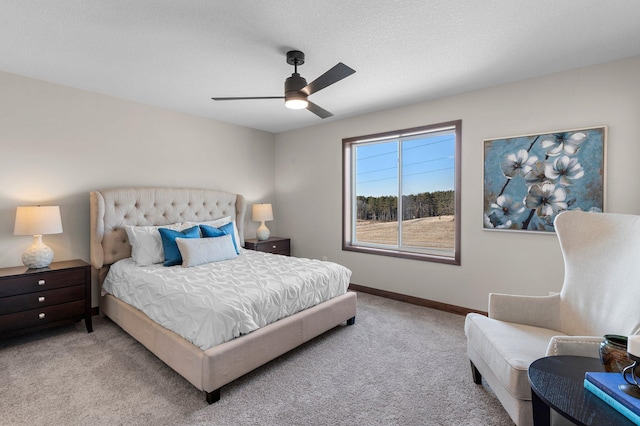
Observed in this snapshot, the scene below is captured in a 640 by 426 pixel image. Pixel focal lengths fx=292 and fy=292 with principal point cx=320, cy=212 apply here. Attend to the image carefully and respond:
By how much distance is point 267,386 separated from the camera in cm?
209

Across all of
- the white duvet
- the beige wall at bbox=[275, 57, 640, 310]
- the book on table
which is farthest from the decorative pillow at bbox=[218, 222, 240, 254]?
the book on table

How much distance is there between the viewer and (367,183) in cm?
449

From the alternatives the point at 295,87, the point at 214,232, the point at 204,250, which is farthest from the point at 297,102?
the point at 214,232

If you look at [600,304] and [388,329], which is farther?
[388,329]

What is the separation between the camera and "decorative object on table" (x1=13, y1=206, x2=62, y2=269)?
267 cm

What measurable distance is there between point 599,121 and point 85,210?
17.5ft

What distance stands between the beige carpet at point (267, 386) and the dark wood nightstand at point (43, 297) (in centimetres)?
21

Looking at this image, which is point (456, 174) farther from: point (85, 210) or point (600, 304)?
point (85, 210)

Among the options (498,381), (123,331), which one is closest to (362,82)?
(498,381)

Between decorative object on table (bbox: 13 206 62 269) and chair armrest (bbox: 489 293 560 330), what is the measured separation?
12.8ft

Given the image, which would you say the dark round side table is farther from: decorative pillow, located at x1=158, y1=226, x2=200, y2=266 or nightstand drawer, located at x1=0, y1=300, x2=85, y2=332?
nightstand drawer, located at x1=0, y1=300, x2=85, y2=332

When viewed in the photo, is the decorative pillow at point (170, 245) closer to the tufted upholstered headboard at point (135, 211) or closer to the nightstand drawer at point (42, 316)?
the tufted upholstered headboard at point (135, 211)

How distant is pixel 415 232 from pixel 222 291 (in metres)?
2.74

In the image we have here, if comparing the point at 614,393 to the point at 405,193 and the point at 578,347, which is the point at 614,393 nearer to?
the point at 578,347
